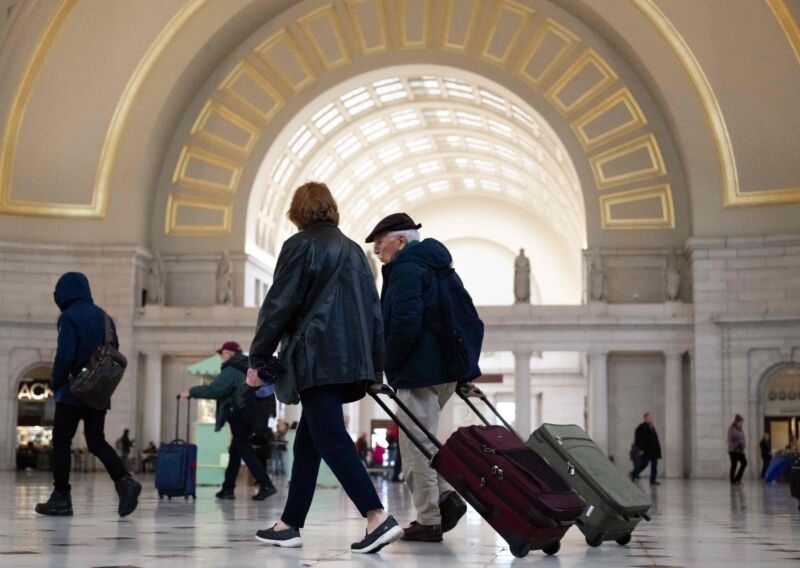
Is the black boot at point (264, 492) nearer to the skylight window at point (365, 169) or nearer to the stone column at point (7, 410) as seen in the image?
the stone column at point (7, 410)

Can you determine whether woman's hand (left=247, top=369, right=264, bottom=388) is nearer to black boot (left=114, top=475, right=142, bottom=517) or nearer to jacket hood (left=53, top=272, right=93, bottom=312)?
black boot (left=114, top=475, right=142, bottom=517)

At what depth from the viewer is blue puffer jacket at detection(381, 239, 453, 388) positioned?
8.35m

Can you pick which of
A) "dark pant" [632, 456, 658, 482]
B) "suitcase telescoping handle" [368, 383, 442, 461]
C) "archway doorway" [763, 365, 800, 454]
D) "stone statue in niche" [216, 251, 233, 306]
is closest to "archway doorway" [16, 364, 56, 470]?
"stone statue in niche" [216, 251, 233, 306]

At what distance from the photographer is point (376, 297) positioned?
7.62 meters

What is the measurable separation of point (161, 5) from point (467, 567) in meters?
27.4

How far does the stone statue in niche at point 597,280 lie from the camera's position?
34531 millimetres

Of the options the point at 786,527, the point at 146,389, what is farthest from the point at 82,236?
the point at 786,527

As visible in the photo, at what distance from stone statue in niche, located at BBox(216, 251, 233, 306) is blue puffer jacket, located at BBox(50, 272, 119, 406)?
79.8ft

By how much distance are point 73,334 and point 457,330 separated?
366 centimetres

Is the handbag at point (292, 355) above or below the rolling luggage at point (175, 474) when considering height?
above

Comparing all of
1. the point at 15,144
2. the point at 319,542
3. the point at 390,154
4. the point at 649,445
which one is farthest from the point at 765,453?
the point at 319,542

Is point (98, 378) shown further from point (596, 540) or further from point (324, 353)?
point (596, 540)

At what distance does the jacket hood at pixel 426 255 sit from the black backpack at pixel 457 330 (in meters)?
0.06

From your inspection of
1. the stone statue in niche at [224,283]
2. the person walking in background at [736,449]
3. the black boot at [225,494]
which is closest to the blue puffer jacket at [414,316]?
the black boot at [225,494]
